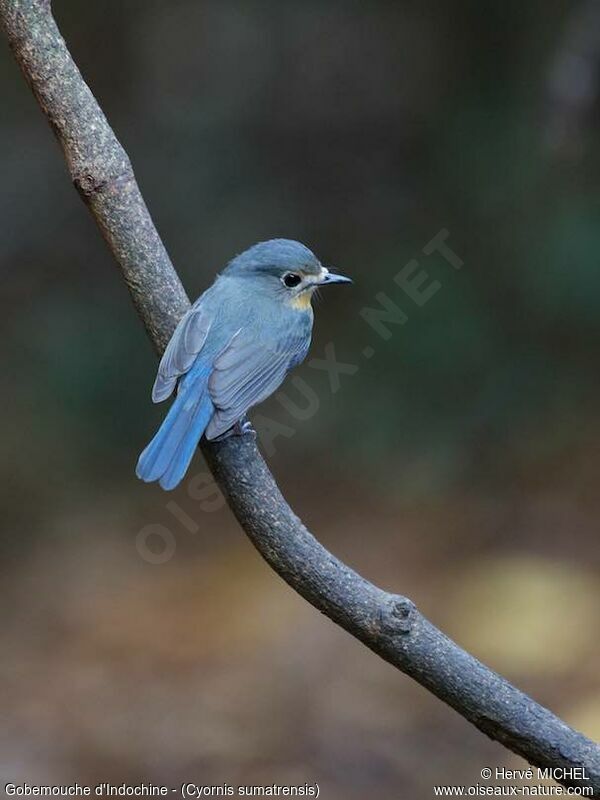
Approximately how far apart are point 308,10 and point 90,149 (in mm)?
4526

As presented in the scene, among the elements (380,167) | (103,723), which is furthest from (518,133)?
(103,723)

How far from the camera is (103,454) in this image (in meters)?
5.94

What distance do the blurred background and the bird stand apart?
1.94 metres

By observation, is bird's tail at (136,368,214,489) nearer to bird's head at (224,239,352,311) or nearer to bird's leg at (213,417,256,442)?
bird's leg at (213,417,256,442)

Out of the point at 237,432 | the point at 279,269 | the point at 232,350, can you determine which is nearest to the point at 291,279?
the point at 279,269

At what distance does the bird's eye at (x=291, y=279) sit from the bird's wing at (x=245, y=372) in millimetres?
171

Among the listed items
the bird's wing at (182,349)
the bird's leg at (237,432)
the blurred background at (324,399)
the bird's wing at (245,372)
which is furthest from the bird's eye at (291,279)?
the blurred background at (324,399)

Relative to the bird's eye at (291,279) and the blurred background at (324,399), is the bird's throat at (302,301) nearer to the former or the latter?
the bird's eye at (291,279)

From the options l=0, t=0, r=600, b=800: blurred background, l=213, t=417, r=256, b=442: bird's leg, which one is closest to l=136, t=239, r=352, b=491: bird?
l=213, t=417, r=256, b=442: bird's leg

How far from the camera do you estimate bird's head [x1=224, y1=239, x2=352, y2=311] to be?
3.24 meters

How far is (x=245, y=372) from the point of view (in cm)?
295

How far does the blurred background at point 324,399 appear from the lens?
4.54m

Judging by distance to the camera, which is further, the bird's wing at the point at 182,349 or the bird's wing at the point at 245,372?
the bird's wing at the point at 245,372

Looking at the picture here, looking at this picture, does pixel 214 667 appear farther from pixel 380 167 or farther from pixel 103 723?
pixel 380 167
